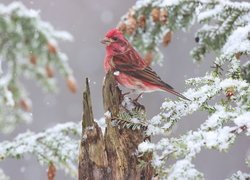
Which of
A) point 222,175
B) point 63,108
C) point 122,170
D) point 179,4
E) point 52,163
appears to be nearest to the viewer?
point 122,170

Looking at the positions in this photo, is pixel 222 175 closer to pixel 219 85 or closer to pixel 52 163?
pixel 52 163

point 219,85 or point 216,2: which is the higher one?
point 216,2

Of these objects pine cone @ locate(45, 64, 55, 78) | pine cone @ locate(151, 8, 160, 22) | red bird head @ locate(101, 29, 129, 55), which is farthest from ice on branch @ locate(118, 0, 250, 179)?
pine cone @ locate(45, 64, 55, 78)

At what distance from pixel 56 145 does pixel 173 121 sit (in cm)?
190

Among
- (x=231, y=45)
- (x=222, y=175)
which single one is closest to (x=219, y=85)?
(x=231, y=45)

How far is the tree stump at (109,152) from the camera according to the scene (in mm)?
3537

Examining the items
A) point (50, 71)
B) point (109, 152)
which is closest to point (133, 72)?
point (109, 152)

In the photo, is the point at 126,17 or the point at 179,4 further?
the point at 126,17

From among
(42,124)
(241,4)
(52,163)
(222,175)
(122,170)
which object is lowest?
(122,170)

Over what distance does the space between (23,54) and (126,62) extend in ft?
4.76

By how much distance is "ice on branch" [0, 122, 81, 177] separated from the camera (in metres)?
4.82

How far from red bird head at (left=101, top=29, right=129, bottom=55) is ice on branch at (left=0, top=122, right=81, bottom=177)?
3.17ft

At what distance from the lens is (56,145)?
4941 millimetres

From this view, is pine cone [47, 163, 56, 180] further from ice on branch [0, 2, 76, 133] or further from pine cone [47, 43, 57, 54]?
pine cone [47, 43, 57, 54]
